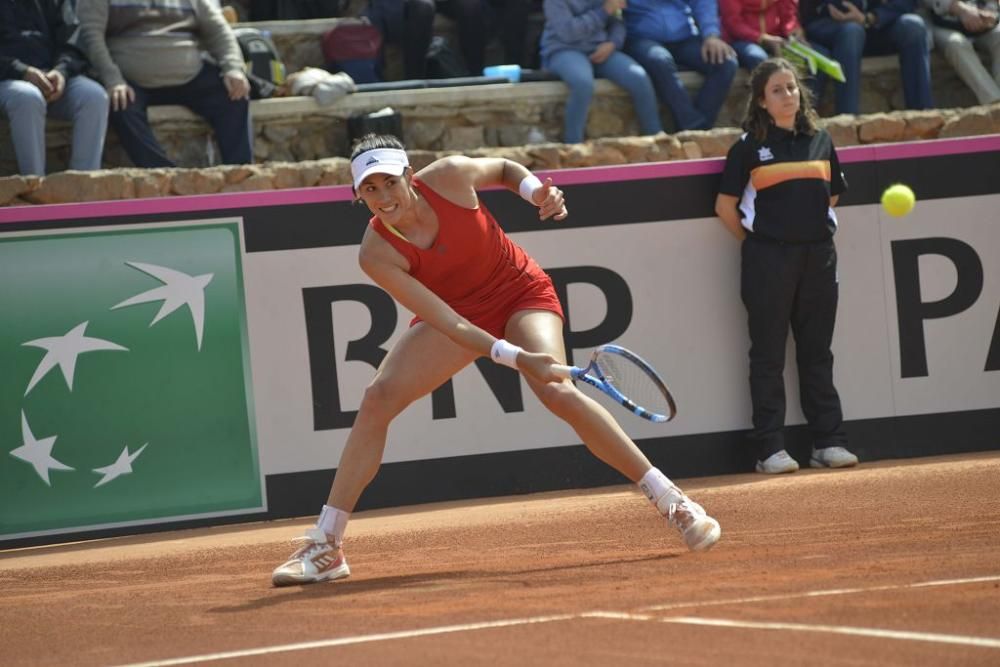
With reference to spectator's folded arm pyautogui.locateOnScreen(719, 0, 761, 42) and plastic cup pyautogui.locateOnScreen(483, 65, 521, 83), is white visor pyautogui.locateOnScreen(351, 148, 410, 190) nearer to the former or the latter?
plastic cup pyautogui.locateOnScreen(483, 65, 521, 83)

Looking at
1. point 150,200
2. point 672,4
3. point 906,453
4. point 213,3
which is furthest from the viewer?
point 672,4

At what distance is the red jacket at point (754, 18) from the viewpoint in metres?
10.4

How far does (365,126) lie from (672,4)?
2.41 metres

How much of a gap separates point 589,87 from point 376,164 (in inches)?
181

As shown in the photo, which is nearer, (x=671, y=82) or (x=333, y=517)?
(x=333, y=517)

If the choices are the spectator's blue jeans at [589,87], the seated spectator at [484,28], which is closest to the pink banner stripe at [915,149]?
the spectator's blue jeans at [589,87]

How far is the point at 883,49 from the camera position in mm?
10812

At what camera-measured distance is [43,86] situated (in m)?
8.74

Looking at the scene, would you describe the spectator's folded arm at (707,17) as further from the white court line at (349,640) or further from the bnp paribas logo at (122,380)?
the white court line at (349,640)

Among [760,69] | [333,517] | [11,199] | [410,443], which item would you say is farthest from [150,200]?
[760,69]

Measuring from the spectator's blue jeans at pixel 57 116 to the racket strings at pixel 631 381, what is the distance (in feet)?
14.4

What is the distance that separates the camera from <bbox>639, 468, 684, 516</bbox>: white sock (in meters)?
5.67

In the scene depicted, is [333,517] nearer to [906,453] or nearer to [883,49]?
[906,453]

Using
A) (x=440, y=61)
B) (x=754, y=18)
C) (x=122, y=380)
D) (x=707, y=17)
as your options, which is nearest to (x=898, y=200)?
(x=707, y=17)
